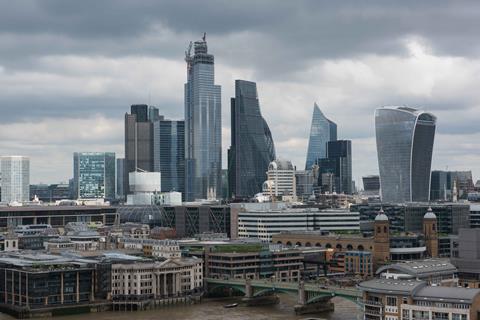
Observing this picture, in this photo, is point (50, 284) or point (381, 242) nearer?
point (50, 284)

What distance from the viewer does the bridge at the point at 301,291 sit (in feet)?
300

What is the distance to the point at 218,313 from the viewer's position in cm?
9369

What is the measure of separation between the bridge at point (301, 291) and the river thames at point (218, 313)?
160cm

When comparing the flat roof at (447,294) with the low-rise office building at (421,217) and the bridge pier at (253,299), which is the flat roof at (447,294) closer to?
the bridge pier at (253,299)

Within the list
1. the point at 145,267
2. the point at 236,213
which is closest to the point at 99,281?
the point at 145,267

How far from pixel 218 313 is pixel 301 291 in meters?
9.13

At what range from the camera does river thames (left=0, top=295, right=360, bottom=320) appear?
90.9m

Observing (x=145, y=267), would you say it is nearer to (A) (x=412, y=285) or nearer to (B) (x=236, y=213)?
(A) (x=412, y=285)

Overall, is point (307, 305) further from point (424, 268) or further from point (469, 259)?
point (469, 259)

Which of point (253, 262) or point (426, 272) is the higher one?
point (426, 272)

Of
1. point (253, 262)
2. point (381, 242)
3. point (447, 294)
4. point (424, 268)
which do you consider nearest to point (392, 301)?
point (447, 294)

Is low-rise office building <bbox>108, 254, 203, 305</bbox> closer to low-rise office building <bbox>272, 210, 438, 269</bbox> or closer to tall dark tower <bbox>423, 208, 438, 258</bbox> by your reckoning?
low-rise office building <bbox>272, 210, 438, 269</bbox>

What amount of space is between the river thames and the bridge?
1.60 m

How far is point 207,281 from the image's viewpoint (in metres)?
110
